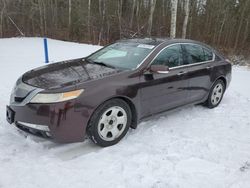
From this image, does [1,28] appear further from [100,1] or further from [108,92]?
[108,92]

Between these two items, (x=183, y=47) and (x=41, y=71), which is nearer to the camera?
(x=41, y=71)

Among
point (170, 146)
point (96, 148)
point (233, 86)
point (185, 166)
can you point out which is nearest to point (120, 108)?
point (96, 148)

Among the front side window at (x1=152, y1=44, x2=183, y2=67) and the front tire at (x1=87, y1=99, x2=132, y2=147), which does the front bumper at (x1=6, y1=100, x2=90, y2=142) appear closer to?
the front tire at (x1=87, y1=99, x2=132, y2=147)

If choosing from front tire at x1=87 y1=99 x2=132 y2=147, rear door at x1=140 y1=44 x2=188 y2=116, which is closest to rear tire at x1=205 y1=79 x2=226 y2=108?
rear door at x1=140 y1=44 x2=188 y2=116

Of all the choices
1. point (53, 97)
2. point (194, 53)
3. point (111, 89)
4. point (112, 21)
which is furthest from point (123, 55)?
point (112, 21)

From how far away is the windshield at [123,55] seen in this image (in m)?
4.36

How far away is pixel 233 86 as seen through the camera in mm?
7668

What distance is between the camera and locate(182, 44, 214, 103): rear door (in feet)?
16.4

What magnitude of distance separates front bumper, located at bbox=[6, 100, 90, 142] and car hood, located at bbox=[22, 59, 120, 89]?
0.30 metres

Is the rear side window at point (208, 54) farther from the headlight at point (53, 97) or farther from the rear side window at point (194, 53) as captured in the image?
the headlight at point (53, 97)

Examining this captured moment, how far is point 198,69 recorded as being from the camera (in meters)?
5.11

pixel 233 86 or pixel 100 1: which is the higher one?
pixel 100 1

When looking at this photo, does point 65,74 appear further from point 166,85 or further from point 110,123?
point 166,85

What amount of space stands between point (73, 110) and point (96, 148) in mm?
711
